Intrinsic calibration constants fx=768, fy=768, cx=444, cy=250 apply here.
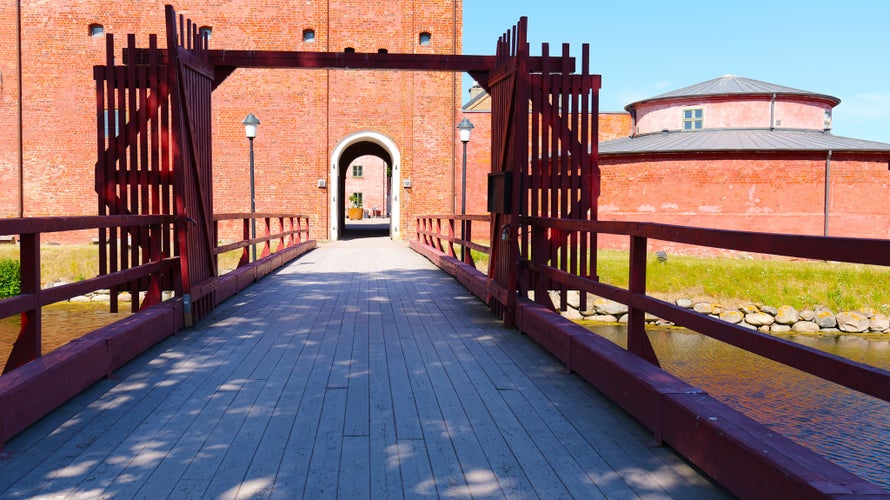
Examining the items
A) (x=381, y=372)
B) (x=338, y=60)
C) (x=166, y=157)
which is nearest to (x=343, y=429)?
(x=381, y=372)

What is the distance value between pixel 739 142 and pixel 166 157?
2321cm

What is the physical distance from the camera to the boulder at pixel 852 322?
15992mm

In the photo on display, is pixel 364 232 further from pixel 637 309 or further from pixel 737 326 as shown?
pixel 737 326

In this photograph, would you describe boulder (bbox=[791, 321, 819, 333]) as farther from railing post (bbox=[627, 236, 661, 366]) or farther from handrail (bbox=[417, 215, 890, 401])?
railing post (bbox=[627, 236, 661, 366])

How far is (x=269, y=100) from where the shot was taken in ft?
83.3

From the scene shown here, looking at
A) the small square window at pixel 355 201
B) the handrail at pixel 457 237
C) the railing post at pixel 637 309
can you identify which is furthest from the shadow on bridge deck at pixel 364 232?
the railing post at pixel 637 309

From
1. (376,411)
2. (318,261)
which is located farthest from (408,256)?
(376,411)

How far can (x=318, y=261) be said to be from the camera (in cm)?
1556

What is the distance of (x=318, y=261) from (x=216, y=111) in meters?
12.0

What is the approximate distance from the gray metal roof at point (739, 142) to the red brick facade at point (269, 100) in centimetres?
670

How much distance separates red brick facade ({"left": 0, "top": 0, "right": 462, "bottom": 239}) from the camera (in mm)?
24938

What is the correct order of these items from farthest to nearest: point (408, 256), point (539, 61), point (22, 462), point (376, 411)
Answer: point (408, 256), point (539, 61), point (376, 411), point (22, 462)

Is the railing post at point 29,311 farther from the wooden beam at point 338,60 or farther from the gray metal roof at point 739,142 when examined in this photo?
the gray metal roof at point 739,142

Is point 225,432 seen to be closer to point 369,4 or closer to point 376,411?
point 376,411
